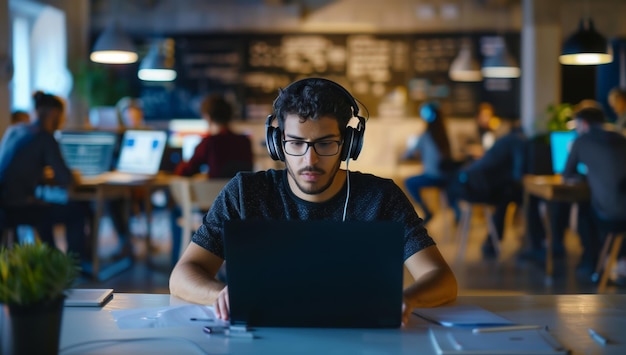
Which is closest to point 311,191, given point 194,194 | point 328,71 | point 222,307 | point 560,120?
point 222,307

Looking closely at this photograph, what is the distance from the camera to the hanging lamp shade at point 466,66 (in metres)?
10.8

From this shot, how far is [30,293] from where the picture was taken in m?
1.19

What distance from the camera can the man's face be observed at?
2.01 m

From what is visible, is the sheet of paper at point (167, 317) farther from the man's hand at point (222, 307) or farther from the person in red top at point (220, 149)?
the person in red top at point (220, 149)

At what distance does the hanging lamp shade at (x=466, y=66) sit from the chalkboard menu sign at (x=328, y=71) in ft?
0.26

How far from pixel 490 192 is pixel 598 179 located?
1528mm

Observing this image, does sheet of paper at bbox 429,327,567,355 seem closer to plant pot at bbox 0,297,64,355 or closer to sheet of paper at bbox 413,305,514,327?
sheet of paper at bbox 413,305,514,327

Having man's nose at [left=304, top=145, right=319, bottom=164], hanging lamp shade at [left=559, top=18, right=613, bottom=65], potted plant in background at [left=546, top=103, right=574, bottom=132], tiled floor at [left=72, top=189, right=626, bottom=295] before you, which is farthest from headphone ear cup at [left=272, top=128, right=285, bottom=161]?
potted plant in background at [left=546, top=103, right=574, bottom=132]

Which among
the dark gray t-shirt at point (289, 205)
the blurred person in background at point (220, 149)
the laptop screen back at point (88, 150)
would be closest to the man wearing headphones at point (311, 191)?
the dark gray t-shirt at point (289, 205)

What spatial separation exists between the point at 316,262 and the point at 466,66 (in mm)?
9633

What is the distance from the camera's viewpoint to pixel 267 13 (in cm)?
1176

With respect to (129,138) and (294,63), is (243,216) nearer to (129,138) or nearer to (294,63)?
(129,138)

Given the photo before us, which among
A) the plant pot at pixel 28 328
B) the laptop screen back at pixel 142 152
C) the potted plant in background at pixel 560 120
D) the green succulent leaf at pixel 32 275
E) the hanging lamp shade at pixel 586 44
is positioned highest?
the hanging lamp shade at pixel 586 44

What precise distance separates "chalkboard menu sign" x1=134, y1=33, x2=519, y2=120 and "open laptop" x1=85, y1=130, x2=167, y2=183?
5.16m
